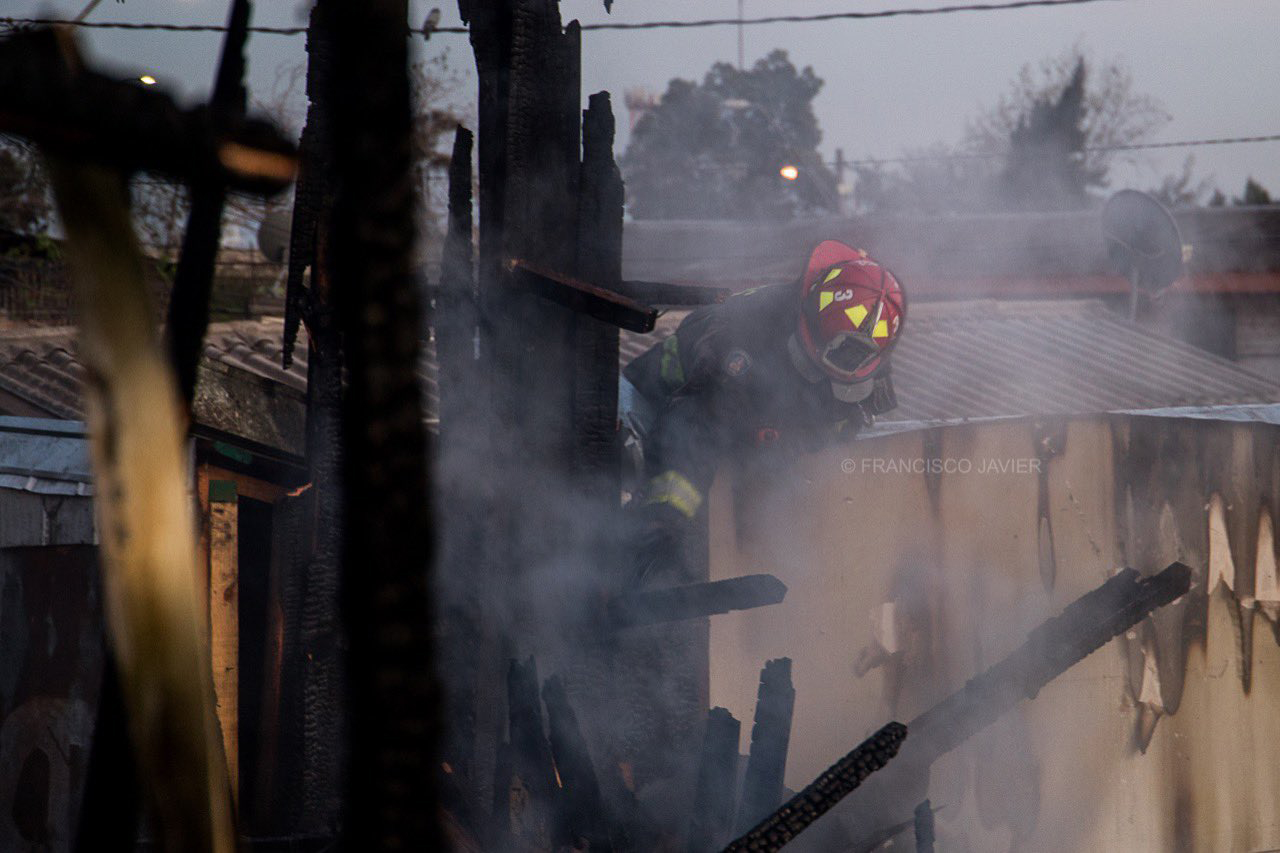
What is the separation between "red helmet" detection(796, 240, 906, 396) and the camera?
5.21 m

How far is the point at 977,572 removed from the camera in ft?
16.8

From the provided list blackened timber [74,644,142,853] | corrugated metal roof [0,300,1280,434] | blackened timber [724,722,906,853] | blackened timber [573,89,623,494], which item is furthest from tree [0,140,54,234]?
blackened timber [74,644,142,853]

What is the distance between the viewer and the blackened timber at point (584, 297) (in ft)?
11.7

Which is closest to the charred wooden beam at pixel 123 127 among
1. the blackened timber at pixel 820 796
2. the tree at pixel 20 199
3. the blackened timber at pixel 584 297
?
the blackened timber at pixel 820 796

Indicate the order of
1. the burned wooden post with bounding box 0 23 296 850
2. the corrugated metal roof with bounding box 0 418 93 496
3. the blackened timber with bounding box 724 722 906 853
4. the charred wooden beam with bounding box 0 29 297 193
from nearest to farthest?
the charred wooden beam with bounding box 0 29 297 193
the burned wooden post with bounding box 0 23 296 850
the blackened timber with bounding box 724 722 906 853
the corrugated metal roof with bounding box 0 418 93 496

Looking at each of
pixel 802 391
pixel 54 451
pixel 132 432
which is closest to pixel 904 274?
pixel 802 391

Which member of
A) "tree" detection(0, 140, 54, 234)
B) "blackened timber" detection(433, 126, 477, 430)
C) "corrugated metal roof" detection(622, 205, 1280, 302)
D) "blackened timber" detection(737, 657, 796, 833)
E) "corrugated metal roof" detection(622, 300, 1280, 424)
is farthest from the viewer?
"corrugated metal roof" detection(622, 205, 1280, 302)

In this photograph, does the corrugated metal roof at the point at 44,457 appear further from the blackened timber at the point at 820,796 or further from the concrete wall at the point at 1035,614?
the blackened timber at the point at 820,796

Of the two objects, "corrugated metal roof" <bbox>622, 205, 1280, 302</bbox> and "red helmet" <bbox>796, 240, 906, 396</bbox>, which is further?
"corrugated metal roof" <bbox>622, 205, 1280, 302</bbox>

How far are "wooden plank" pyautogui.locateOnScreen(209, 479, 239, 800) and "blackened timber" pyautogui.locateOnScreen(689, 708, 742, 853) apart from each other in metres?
2.15

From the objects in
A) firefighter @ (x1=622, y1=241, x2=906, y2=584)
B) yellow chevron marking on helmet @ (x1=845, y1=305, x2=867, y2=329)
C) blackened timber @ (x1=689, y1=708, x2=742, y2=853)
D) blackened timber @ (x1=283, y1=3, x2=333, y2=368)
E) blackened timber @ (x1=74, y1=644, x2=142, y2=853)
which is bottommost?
blackened timber @ (x1=689, y1=708, x2=742, y2=853)

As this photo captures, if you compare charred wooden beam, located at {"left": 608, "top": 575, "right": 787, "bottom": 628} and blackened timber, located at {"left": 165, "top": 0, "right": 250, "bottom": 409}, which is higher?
blackened timber, located at {"left": 165, "top": 0, "right": 250, "bottom": 409}

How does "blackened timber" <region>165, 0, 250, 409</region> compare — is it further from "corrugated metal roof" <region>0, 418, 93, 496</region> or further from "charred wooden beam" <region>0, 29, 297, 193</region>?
"corrugated metal roof" <region>0, 418, 93, 496</region>

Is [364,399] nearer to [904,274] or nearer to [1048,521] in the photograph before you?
[1048,521]
